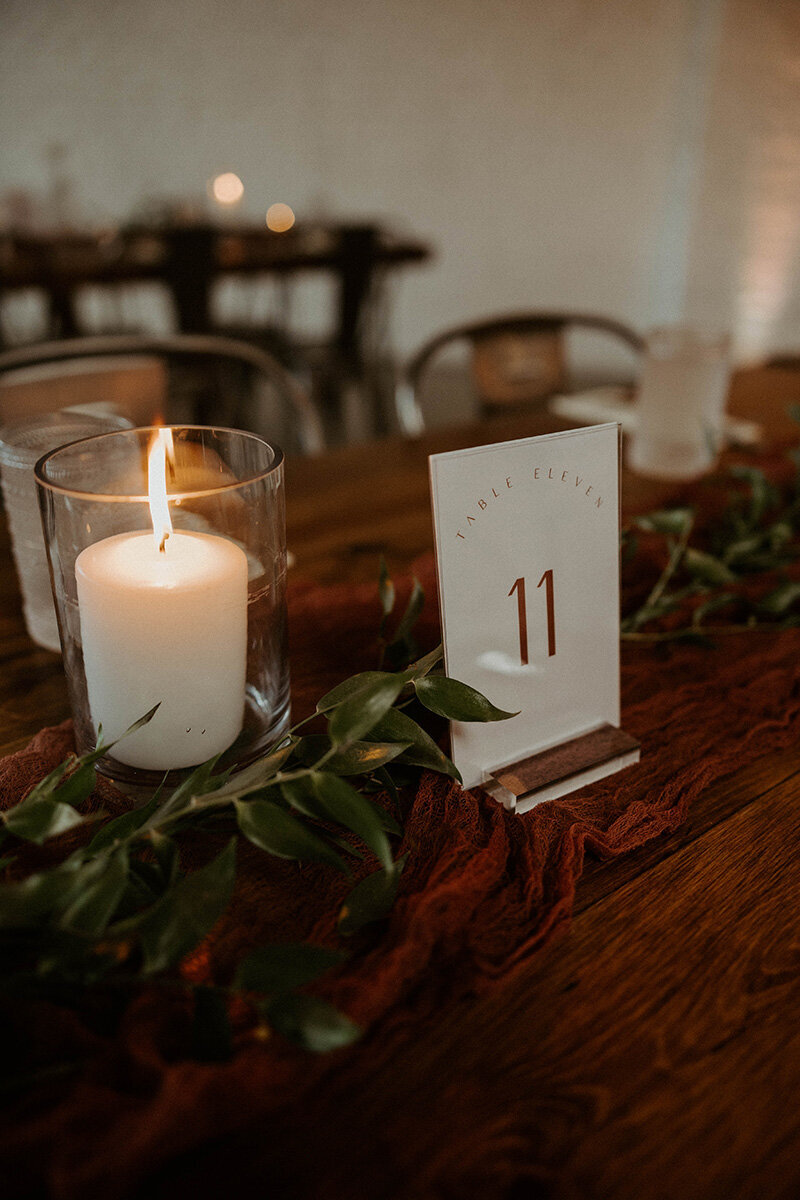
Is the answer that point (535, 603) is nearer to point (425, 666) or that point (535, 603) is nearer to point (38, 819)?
point (425, 666)

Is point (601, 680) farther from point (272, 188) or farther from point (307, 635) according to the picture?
point (272, 188)

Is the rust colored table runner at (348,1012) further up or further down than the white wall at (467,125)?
further down

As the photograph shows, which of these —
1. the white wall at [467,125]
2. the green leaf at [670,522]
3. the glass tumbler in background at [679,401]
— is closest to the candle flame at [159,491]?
the green leaf at [670,522]

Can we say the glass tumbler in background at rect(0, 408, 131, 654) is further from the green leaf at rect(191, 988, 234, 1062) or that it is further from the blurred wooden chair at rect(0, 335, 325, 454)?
the green leaf at rect(191, 988, 234, 1062)

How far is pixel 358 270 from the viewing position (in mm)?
3393

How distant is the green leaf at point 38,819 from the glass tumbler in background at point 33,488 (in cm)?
23

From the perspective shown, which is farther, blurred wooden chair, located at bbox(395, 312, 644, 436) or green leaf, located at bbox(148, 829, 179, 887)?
blurred wooden chair, located at bbox(395, 312, 644, 436)

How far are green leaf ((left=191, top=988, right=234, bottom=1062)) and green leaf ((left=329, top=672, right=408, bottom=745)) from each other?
96 mm

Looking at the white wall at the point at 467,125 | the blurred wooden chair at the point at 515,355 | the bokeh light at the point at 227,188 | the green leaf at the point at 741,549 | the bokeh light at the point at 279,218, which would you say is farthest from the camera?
the bokeh light at the point at 279,218

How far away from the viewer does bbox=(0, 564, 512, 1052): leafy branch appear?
26 centimetres

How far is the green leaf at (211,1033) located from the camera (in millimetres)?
258

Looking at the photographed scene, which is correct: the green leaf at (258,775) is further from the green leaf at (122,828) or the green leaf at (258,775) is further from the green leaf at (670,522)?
the green leaf at (670,522)

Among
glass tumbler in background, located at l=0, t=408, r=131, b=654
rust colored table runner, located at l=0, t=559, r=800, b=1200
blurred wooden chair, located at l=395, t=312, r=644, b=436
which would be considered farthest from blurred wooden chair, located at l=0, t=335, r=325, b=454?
rust colored table runner, located at l=0, t=559, r=800, b=1200

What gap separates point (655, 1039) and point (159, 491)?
288 mm
